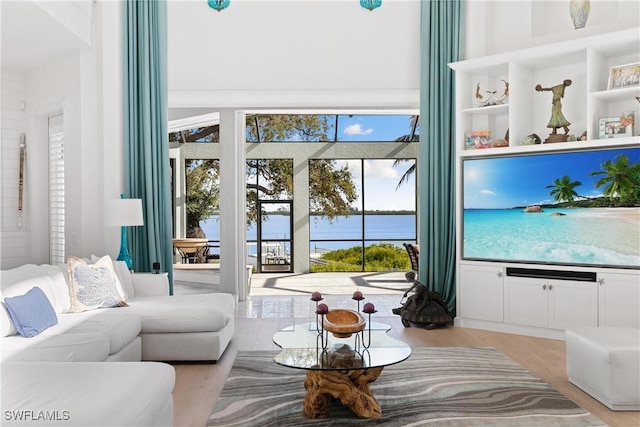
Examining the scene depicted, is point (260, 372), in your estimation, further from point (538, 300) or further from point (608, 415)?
point (538, 300)

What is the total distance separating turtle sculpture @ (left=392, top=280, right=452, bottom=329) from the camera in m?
5.65

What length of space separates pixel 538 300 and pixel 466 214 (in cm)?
110

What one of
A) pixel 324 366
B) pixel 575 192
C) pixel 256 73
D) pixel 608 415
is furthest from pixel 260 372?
pixel 256 73

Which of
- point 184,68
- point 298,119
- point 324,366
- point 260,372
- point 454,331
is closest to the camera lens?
point 324,366

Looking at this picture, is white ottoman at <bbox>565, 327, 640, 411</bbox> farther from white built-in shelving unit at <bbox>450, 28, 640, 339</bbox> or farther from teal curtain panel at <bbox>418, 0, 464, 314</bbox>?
teal curtain panel at <bbox>418, 0, 464, 314</bbox>

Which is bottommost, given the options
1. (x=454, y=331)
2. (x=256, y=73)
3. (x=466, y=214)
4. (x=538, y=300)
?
(x=454, y=331)

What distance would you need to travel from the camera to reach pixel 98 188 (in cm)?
564

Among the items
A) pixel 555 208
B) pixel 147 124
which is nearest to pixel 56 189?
pixel 147 124

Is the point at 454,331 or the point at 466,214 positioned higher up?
the point at 466,214

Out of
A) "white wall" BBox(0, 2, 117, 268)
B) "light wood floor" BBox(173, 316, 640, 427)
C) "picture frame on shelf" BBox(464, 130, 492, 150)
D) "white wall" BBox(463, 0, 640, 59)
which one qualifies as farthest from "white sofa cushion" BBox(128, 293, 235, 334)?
"white wall" BBox(463, 0, 640, 59)

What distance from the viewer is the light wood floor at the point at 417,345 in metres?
3.27

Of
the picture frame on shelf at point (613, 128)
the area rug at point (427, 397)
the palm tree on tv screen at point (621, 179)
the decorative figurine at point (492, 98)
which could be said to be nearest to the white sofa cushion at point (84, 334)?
the area rug at point (427, 397)

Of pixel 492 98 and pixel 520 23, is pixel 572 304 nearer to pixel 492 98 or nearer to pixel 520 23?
pixel 492 98

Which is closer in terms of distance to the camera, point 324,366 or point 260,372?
point 324,366
